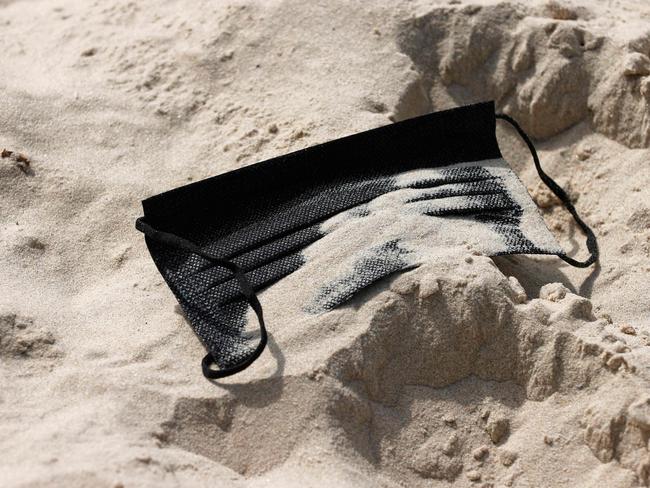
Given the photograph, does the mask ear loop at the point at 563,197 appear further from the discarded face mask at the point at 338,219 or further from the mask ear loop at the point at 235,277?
the mask ear loop at the point at 235,277

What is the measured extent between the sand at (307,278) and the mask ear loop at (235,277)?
3 centimetres

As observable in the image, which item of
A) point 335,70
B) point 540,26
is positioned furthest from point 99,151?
point 540,26

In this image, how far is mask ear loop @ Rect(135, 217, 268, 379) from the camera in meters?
1.86

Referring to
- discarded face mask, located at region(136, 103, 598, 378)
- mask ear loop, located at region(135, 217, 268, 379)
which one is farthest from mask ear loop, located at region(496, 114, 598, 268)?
mask ear loop, located at region(135, 217, 268, 379)

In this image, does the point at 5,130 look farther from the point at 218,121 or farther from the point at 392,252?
the point at 392,252

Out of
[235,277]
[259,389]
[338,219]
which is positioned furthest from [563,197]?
[259,389]

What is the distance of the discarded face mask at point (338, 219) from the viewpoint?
2.03 metres

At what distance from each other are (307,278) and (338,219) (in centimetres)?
22

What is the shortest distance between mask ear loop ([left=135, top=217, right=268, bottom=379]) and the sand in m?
0.03

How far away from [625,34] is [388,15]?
74cm

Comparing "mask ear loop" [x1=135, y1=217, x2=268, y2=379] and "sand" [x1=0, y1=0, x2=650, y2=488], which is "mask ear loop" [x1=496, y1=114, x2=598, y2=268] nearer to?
"sand" [x1=0, y1=0, x2=650, y2=488]

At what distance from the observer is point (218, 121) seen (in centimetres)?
270

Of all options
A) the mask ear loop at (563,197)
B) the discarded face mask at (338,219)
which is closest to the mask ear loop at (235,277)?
the discarded face mask at (338,219)

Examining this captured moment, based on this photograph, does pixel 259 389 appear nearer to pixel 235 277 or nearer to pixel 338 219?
pixel 235 277
